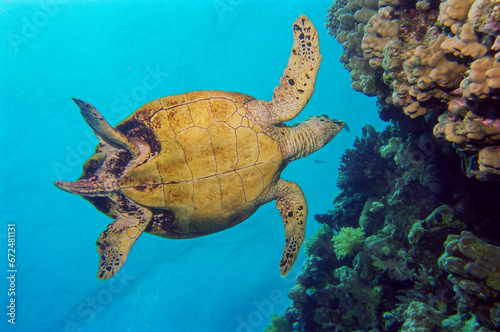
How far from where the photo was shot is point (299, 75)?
4289mm

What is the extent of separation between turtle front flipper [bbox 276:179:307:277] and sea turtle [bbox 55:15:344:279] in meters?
0.19

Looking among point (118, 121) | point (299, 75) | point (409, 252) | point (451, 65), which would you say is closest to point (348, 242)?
point (409, 252)

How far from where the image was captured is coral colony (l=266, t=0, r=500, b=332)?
1.94m

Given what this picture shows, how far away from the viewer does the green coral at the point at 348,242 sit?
18.7 feet

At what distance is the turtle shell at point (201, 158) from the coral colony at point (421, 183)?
2.03 metres

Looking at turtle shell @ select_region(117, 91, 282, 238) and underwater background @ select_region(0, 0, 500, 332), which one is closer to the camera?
underwater background @ select_region(0, 0, 500, 332)

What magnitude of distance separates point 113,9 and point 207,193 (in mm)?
19081

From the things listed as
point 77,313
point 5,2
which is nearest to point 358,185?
point 5,2

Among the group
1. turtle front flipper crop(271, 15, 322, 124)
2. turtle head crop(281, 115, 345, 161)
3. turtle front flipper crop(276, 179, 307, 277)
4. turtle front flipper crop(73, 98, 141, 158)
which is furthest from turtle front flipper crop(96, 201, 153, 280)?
turtle front flipper crop(271, 15, 322, 124)

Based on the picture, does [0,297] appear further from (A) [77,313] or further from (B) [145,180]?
(B) [145,180]

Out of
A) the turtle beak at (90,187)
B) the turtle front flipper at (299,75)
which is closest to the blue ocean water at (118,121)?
the turtle front flipper at (299,75)

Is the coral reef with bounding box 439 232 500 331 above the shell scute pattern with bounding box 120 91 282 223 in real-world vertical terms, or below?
below

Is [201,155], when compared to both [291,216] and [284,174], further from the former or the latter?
[284,174]

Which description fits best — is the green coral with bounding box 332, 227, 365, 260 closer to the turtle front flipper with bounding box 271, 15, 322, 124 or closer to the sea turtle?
the sea turtle
